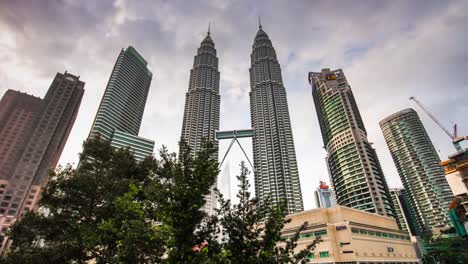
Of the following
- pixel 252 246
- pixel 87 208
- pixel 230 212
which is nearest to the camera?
pixel 252 246

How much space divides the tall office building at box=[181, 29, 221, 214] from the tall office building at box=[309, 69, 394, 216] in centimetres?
7204

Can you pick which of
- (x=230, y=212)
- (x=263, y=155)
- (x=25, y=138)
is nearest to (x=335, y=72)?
(x=263, y=155)

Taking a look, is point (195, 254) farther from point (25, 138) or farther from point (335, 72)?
point (25, 138)

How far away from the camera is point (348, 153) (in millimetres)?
111125

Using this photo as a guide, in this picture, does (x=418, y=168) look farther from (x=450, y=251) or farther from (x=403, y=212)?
(x=450, y=251)

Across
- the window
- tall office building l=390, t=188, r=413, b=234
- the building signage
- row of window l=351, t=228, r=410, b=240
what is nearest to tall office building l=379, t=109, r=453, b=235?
tall office building l=390, t=188, r=413, b=234

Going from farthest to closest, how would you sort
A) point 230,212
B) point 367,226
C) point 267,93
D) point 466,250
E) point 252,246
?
point 267,93 → point 466,250 → point 367,226 → point 230,212 → point 252,246

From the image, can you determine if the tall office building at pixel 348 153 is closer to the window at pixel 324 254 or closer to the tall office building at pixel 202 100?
the window at pixel 324 254

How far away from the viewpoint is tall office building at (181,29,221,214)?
459 feet

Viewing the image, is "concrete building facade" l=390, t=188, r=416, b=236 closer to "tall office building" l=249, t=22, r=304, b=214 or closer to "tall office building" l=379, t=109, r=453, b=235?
"tall office building" l=379, t=109, r=453, b=235

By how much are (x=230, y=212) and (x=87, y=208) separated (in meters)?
12.4

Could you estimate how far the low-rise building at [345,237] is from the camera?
1753 inches

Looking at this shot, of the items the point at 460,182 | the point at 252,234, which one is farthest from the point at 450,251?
the point at 252,234

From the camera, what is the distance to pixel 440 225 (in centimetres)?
13512
